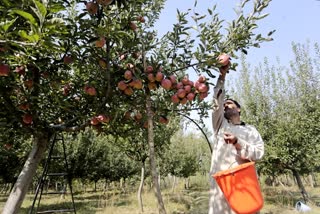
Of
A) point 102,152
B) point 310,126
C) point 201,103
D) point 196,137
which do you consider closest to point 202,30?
point 201,103

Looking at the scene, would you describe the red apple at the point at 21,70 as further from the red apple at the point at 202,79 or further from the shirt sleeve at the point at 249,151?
the shirt sleeve at the point at 249,151

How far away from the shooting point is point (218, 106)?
2299 millimetres

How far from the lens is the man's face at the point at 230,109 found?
7.95 feet

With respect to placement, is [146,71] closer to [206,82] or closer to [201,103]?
[206,82]

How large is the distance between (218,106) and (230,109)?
0.64 feet

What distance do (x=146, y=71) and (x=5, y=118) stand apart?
48.5 inches

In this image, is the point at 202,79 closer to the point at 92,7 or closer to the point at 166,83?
the point at 166,83

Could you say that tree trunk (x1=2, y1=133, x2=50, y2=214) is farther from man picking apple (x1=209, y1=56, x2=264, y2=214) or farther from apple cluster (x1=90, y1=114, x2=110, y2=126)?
man picking apple (x1=209, y1=56, x2=264, y2=214)

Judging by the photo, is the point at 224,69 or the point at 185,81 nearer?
the point at 224,69

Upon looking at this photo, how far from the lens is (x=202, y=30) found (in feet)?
6.73

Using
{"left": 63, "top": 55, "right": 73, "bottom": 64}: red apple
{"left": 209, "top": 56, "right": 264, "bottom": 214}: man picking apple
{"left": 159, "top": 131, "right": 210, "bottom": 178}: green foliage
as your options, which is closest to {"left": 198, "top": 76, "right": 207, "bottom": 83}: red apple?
{"left": 209, "top": 56, "right": 264, "bottom": 214}: man picking apple

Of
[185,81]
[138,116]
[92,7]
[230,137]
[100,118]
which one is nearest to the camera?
[92,7]

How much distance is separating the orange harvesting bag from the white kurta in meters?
0.25

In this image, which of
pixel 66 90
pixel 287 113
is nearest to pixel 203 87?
pixel 66 90
